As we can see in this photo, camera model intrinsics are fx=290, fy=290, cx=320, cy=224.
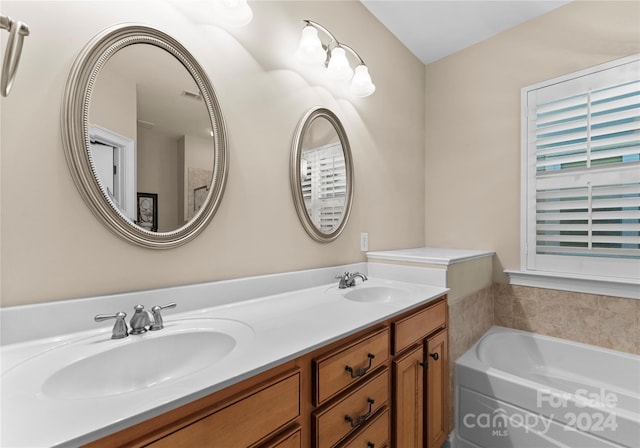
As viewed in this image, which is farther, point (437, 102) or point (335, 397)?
point (437, 102)

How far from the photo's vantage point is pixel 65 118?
2.81 ft

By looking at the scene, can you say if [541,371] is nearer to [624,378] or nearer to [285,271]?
[624,378]

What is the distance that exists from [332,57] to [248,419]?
1695 millimetres

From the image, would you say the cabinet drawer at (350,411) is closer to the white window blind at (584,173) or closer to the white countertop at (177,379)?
the white countertop at (177,379)

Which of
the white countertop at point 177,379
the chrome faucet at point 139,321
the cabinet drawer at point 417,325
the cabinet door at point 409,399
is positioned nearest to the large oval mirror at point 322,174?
the white countertop at point 177,379

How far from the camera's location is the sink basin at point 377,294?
1535 mm

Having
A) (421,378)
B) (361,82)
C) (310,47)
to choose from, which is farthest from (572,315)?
(310,47)

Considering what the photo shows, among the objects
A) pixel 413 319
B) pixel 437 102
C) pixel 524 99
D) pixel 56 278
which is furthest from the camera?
pixel 437 102

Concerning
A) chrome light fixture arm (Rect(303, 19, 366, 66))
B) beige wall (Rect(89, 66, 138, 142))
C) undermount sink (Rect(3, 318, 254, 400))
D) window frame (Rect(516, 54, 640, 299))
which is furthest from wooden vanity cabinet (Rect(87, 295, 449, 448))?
chrome light fixture arm (Rect(303, 19, 366, 66))

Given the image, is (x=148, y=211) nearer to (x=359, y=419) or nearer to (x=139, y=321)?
(x=139, y=321)

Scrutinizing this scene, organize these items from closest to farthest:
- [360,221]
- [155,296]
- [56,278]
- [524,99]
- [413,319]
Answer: [56,278], [155,296], [413,319], [360,221], [524,99]

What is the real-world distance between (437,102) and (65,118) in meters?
2.60

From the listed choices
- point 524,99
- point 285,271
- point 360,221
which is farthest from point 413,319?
point 524,99

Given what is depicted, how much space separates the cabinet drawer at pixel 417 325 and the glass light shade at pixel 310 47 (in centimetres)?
134
